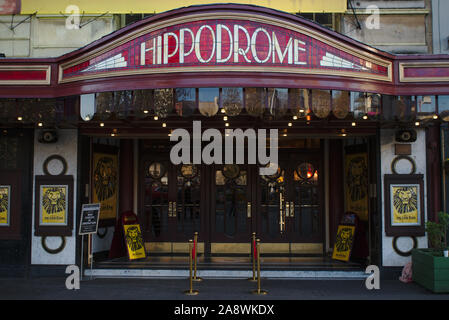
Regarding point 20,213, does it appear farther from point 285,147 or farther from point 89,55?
point 285,147

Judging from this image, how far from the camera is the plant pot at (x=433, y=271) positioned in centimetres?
866

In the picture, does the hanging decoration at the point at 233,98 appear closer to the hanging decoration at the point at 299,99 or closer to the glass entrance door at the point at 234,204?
the hanging decoration at the point at 299,99

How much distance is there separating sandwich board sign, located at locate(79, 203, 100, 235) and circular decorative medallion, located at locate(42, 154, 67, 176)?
1.09m

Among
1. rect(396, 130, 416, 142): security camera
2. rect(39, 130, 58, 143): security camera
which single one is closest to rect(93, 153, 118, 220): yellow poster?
rect(39, 130, 58, 143): security camera

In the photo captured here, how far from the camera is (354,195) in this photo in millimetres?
11727

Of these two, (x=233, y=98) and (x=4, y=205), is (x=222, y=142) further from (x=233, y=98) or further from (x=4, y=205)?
(x=4, y=205)

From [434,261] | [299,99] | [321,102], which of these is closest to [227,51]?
[299,99]

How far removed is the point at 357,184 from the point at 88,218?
22.3 ft

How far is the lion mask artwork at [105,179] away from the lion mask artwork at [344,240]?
6.16 meters

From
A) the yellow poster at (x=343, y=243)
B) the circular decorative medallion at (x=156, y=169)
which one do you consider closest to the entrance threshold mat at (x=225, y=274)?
the yellow poster at (x=343, y=243)

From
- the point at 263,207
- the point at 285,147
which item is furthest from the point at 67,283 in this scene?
the point at 285,147

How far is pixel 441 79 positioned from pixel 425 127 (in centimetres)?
173

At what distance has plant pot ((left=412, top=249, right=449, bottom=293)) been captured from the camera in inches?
341
